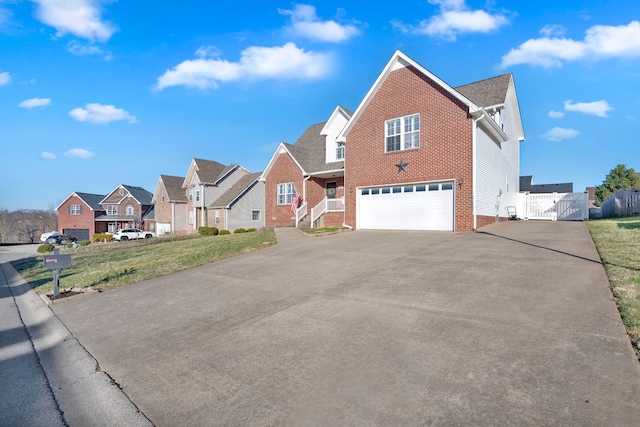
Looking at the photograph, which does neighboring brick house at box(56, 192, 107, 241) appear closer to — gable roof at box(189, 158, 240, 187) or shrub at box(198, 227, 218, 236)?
gable roof at box(189, 158, 240, 187)

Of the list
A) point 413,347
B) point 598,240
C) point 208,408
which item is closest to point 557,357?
point 413,347

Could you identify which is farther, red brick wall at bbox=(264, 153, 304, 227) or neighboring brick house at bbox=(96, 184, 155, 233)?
neighboring brick house at bbox=(96, 184, 155, 233)

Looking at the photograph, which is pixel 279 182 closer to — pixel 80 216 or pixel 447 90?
pixel 447 90

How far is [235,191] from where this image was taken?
36.0 m

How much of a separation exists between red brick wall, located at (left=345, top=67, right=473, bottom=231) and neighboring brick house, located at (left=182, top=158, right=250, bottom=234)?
2229 centimetres

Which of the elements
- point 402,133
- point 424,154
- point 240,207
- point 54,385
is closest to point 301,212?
point 402,133

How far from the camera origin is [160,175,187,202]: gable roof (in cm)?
4119

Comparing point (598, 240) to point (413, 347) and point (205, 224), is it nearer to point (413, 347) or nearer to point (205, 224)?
point (413, 347)

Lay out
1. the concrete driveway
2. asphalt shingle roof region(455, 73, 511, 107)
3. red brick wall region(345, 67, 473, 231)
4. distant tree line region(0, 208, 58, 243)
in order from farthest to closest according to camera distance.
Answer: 1. distant tree line region(0, 208, 58, 243)
2. asphalt shingle roof region(455, 73, 511, 107)
3. red brick wall region(345, 67, 473, 231)
4. the concrete driveway

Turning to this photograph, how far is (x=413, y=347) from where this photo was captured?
13.7ft

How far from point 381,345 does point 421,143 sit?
13.1 m

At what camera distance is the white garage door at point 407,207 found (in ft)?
50.1

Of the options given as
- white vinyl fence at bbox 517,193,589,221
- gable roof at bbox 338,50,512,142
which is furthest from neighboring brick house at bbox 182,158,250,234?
white vinyl fence at bbox 517,193,589,221

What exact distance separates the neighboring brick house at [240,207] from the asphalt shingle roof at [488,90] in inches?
791
